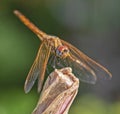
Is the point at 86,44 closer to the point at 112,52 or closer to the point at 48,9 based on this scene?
the point at 112,52

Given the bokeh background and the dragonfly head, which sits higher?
the bokeh background

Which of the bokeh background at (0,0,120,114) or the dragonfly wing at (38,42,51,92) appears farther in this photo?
the bokeh background at (0,0,120,114)

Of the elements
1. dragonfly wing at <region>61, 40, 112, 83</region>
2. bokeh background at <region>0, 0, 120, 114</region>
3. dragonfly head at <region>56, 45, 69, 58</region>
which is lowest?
dragonfly wing at <region>61, 40, 112, 83</region>

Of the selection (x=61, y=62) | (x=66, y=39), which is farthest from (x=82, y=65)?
(x=66, y=39)

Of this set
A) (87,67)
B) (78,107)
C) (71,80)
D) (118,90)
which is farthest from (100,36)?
(71,80)

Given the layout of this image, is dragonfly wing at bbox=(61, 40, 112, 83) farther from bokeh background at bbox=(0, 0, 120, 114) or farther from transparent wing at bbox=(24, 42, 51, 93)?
bokeh background at bbox=(0, 0, 120, 114)

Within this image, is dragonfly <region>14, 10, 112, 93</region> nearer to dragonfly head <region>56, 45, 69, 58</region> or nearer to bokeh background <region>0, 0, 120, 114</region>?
dragonfly head <region>56, 45, 69, 58</region>

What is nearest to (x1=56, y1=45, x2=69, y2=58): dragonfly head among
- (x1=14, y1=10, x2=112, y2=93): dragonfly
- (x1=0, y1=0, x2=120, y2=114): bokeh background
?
(x1=14, y1=10, x2=112, y2=93): dragonfly
